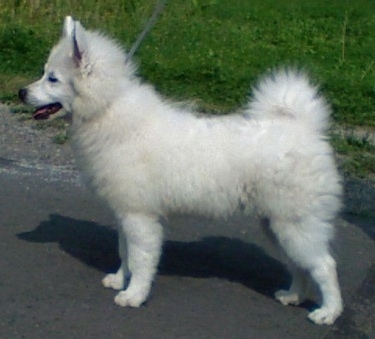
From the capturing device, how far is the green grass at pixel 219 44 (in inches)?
396

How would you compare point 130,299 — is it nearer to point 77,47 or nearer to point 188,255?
point 188,255

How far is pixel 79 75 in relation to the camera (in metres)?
5.38

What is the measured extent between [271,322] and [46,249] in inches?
64.9

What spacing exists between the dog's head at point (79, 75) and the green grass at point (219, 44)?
3416 millimetres

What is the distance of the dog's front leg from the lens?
17.9ft

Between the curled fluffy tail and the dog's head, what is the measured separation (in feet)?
2.49

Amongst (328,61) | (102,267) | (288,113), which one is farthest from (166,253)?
(328,61)

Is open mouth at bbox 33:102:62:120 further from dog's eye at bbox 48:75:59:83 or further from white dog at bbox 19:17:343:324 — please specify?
dog's eye at bbox 48:75:59:83

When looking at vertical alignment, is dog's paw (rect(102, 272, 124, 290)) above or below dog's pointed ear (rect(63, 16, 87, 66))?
below

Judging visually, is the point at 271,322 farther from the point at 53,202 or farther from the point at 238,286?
the point at 53,202

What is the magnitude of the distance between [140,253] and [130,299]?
10.4 inches

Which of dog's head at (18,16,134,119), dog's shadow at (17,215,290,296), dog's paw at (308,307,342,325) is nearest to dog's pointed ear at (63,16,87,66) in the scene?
dog's head at (18,16,134,119)

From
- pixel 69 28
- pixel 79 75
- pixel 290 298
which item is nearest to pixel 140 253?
pixel 290 298

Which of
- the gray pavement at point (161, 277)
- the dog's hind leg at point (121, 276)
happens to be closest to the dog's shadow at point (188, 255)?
the gray pavement at point (161, 277)
